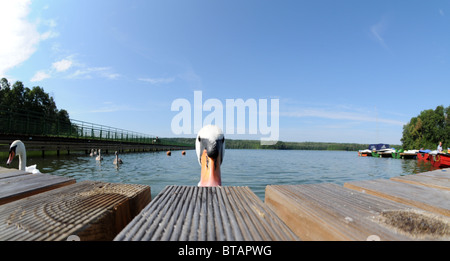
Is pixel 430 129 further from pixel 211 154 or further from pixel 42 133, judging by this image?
pixel 42 133

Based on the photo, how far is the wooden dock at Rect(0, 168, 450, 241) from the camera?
42.7 inches

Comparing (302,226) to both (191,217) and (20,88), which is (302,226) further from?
(20,88)

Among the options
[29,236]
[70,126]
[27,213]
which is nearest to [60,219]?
[29,236]

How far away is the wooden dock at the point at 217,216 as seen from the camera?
1085 mm

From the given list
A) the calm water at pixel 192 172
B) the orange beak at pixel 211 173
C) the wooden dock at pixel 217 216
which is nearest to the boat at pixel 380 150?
the calm water at pixel 192 172

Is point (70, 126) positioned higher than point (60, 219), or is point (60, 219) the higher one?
point (70, 126)

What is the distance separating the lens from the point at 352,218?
132 cm

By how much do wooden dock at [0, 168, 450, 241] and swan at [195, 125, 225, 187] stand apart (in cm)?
129

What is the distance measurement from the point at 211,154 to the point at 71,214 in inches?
88.3

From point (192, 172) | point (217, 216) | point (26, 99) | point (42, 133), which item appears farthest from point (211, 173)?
point (26, 99)

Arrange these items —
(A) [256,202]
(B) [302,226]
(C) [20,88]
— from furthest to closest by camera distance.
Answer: (C) [20,88], (A) [256,202], (B) [302,226]

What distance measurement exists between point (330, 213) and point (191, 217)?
3.48 ft
